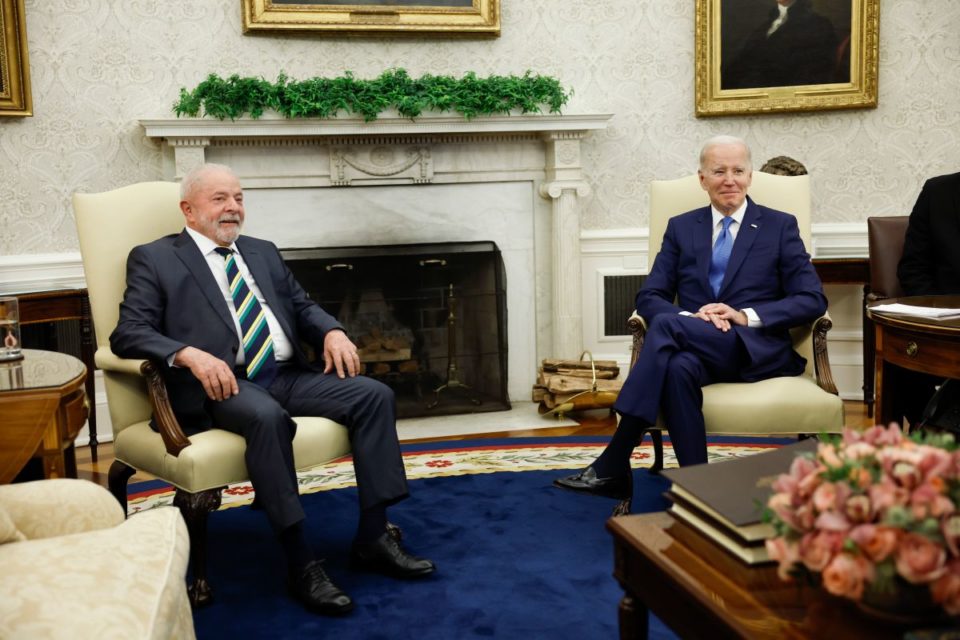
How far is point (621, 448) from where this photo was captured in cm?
335

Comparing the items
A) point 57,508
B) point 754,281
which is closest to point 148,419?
point 57,508

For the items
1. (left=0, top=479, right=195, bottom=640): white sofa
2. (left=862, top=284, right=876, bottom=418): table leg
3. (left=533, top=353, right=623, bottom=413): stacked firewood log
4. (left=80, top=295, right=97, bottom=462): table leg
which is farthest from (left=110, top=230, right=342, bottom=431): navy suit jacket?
(left=862, top=284, right=876, bottom=418): table leg

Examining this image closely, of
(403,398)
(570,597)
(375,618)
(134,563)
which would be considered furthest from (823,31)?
(134,563)

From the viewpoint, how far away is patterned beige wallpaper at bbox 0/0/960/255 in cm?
480

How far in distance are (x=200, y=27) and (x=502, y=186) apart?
191 centimetres

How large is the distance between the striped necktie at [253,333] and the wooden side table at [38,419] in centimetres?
76

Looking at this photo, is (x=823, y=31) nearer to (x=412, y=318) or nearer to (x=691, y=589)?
(x=412, y=318)

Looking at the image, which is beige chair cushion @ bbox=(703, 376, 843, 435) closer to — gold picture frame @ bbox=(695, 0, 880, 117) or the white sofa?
the white sofa

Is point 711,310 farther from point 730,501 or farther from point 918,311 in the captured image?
point 730,501

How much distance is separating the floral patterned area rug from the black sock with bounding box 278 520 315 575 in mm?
1050

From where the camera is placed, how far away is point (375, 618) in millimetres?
2604

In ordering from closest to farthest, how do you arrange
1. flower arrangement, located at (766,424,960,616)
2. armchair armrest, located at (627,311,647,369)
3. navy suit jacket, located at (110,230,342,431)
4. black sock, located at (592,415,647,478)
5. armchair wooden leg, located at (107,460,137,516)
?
flower arrangement, located at (766,424,960,616) → navy suit jacket, located at (110,230,342,431) → armchair wooden leg, located at (107,460,137,516) → black sock, located at (592,415,647,478) → armchair armrest, located at (627,311,647,369)

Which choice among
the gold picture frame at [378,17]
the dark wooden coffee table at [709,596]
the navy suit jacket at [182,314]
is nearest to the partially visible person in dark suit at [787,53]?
the gold picture frame at [378,17]

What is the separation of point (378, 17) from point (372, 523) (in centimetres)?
326
